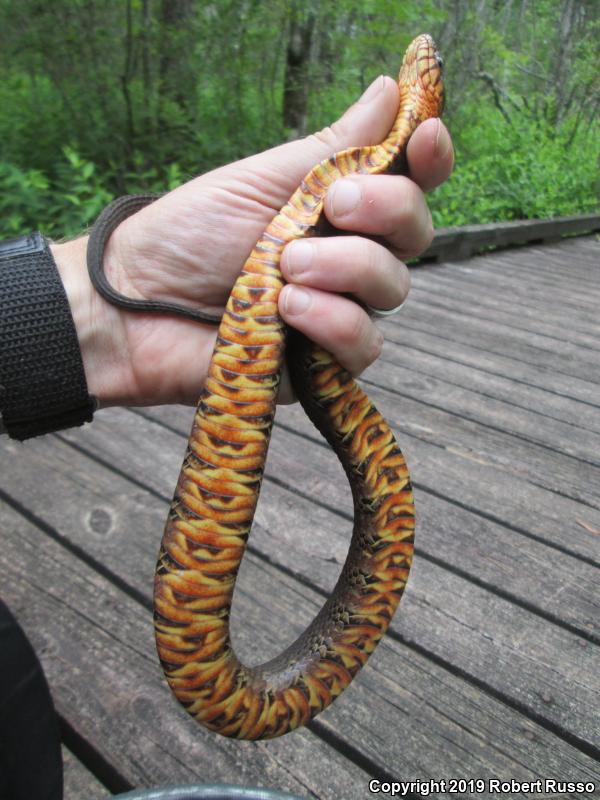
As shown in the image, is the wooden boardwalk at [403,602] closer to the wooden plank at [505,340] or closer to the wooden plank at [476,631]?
the wooden plank at [476,631]

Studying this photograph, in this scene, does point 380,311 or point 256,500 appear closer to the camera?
point 256,500

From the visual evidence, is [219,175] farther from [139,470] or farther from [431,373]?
[431,373]

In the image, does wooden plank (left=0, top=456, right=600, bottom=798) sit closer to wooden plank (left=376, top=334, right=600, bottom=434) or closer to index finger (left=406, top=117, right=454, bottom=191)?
index finger (left=406, top=117, right=454, bottom=191)

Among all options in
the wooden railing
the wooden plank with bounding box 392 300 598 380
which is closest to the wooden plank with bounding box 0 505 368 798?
the wooden plank with bounding box 392 300 598 380

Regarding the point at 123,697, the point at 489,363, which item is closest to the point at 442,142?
the point at 123,697

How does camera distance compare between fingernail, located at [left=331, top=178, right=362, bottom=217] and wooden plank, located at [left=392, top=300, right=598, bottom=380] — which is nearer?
fingernail, located at [left=331, top=178, right=362, bottom=217]

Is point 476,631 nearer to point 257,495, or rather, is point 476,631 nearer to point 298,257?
point 257,495

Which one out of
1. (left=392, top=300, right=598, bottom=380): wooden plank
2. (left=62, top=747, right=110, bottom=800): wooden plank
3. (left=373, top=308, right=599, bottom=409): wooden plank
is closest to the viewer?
(left=62, top=747, right=110, bottom=800): wooden plank
